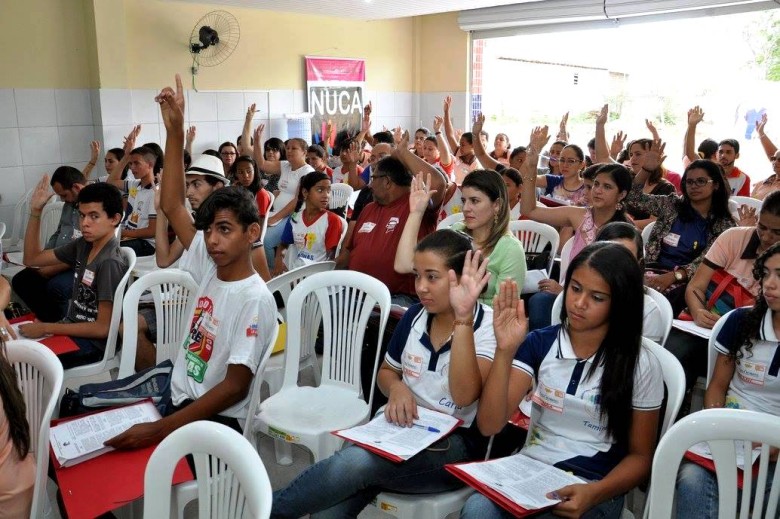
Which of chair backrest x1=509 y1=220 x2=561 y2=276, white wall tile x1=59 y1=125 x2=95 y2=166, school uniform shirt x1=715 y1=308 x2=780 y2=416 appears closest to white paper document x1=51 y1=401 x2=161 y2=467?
school uniform shirt x1=715 y1=308 x2=780 y2=416

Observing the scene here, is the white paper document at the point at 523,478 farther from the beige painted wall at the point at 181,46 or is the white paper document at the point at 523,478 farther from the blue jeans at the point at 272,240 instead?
the beige painted wall at the point at 181,46

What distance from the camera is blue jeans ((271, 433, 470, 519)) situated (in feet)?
5.51

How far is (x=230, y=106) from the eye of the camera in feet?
24.8

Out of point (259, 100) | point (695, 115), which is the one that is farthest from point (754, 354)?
point (259, 100)

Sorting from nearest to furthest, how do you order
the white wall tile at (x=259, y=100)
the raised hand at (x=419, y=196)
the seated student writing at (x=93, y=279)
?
the seated student writing at (x=93, y=279) < the raised hand at (x=419, y=196) < the white wall tile at (x=259, y=100)

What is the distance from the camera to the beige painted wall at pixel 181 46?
6.05 meters

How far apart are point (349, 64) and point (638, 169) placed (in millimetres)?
5347

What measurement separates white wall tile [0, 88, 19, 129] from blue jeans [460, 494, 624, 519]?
248 inches

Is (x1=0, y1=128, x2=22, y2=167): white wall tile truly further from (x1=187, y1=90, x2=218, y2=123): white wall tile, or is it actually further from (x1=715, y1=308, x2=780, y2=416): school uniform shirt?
(x1=715, y1=308, x2=780, y2=416): school uniform shirt

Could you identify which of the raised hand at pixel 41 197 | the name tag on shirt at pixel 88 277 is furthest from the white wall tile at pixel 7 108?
the name tag on shirt at pixel 88 277

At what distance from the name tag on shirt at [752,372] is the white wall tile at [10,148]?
21.7 feet

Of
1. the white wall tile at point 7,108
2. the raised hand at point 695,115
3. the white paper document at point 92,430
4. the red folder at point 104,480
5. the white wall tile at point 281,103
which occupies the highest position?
the white wall tile at point 281,103

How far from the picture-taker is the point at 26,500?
1.50m

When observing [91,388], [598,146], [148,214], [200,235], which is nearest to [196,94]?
[148,214]
